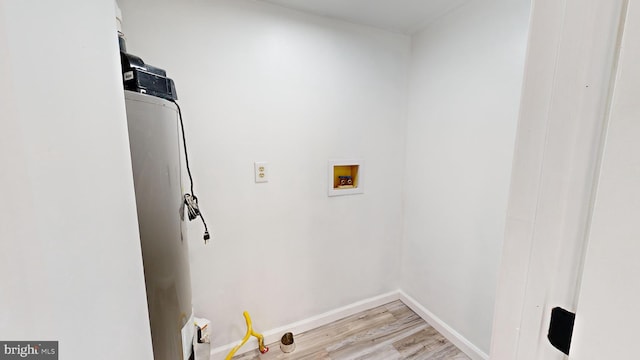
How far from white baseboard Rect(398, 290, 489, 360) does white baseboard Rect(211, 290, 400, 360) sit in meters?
0.12

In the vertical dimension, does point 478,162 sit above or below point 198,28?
below

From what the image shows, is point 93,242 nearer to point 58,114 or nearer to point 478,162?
point 58,114

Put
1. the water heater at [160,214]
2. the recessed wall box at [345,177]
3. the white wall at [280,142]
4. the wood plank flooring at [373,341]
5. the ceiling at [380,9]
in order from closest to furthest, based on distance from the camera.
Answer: the water heater at [160,214] < the white wall at [280,142] < the ceiling at [380,9] < the wood plank flooring at [373,341] < the recessed wall box at [345,177]

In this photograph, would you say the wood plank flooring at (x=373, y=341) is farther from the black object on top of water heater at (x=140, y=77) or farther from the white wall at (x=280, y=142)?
the black object on top of water heater at (x=140, y=77)

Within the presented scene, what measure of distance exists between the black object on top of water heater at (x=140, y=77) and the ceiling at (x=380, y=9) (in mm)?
963

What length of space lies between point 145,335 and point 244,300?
107 centimetres

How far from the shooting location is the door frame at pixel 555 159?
0.32 meters

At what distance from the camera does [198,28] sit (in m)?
1.26

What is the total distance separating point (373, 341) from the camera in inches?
65.3

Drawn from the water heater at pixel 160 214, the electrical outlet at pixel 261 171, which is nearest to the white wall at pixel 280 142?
the electrical outlet at pixel 261 171

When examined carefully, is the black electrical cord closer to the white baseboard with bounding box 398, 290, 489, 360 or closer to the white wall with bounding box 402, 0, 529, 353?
the white wall with bounding box 402, 0, 529, 353

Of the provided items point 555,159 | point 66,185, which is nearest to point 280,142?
point 66,185

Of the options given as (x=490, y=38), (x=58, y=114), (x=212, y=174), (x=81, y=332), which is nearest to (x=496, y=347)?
(x=81, y=332)

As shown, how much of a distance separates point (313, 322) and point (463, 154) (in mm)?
1598
